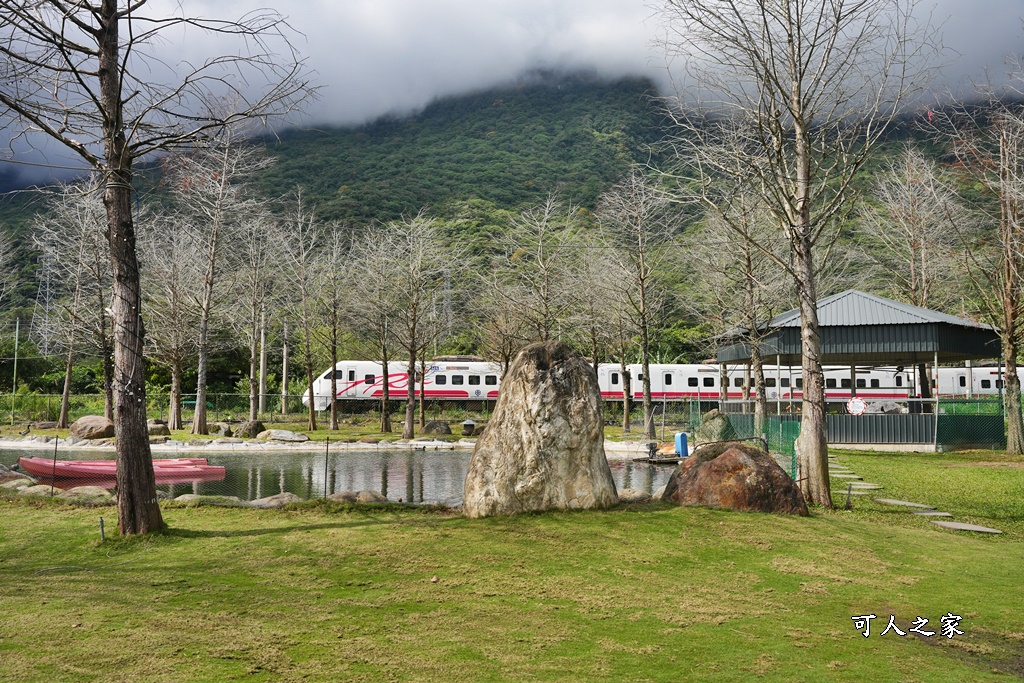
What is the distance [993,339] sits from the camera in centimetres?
2486

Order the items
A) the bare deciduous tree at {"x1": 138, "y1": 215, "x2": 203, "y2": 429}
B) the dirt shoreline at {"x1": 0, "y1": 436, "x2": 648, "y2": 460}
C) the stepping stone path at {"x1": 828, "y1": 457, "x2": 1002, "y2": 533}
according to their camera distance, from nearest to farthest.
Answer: the stepping stone path at {"x1": 828, "y1": 457, "x2": 1002, "y2": 533}, the dirt shoreline at {"x1": 0, "y1": 436, "x2": 648, "y2": 460}, the bare deciduous tree at {"x1": 138, "y1": 215, "x2": 203, "y2": 429}

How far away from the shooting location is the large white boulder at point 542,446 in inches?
340

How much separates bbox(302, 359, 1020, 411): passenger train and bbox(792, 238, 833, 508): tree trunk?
28.9 metres

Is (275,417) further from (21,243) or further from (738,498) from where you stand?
(21,243)

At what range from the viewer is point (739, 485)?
30.2 feet

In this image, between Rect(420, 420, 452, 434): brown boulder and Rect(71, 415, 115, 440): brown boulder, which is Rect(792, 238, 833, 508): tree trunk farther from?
Rect(71, 415, 115, 440): brown boulder

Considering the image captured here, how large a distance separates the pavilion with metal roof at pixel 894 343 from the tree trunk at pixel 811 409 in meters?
11.9

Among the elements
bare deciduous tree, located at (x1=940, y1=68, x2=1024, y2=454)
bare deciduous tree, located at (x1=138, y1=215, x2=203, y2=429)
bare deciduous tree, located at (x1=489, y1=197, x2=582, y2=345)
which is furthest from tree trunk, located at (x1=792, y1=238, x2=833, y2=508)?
bare deciduous tree, located at (x1=138, y1=215, x2=203, y2=429)

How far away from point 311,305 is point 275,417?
716 cm

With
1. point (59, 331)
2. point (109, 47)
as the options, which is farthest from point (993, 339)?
point (59, 331)

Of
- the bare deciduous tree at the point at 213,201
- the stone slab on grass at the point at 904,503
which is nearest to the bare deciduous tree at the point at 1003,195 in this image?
the stone slab on grass at the point at 904,503

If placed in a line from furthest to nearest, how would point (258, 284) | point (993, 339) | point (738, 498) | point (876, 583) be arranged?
point (258, 284) < point (993, 339) < point (738, 498) < point (876, 583)

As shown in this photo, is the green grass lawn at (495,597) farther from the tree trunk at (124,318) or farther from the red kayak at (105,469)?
the red kayak at (105,469)

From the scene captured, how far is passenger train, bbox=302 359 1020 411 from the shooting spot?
4128 cm
